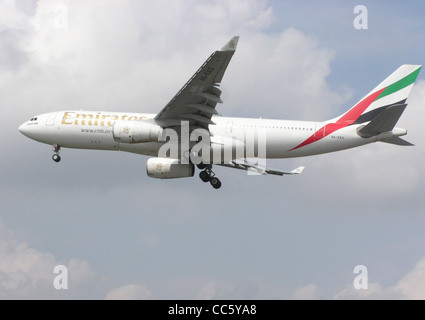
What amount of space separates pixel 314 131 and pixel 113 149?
1597 cm

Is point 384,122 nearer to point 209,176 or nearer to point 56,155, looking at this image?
point 209,176

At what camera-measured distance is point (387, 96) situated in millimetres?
61906

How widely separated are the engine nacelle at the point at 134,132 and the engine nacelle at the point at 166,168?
169 inches

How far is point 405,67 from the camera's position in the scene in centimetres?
6194

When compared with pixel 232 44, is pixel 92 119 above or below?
above

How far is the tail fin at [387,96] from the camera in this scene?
61281 mm

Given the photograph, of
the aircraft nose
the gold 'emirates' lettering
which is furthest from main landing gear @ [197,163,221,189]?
the aircraft nose

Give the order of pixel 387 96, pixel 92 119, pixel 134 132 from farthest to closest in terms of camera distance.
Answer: pixel 387 96 → pixel 92 119 → pixel 134 132

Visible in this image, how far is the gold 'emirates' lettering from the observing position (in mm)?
59750

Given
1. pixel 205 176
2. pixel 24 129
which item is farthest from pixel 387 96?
pixel 24 129

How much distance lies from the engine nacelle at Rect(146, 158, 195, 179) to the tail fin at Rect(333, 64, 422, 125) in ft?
42.3

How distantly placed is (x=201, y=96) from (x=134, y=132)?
594 centimetres

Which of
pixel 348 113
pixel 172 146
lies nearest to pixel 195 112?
pixel 172 146

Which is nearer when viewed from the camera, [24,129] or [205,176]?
[205,176]
